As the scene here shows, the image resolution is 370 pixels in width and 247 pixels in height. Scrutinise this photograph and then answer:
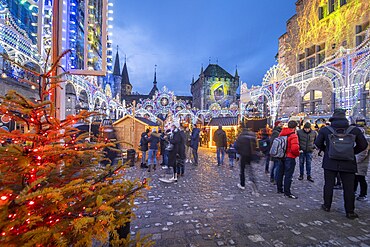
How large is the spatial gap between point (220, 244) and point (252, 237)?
532mm

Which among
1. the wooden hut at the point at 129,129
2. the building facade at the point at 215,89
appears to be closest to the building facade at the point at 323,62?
the wooden hut at the point at 129,129

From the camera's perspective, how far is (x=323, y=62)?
12.6m

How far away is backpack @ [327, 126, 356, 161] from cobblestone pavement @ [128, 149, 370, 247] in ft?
3.67

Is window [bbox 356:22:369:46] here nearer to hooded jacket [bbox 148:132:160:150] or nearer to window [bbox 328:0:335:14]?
window [bbox 328:0:335:14]

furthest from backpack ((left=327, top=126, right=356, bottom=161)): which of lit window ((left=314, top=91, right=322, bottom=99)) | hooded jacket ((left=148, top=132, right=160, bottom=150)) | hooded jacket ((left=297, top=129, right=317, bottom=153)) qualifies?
lit window ((left=314, top=91, right=322, bottom=99))

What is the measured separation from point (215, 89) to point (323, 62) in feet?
133

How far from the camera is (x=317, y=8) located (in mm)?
15617

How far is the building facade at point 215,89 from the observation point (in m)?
51.8

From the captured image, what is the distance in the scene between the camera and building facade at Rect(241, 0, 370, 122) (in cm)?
964

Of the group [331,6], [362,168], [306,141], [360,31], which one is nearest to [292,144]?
[362,168]

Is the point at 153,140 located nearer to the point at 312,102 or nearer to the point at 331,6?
the point at 312,102

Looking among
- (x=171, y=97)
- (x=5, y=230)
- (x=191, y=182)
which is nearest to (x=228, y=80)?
(x=171, y=97)

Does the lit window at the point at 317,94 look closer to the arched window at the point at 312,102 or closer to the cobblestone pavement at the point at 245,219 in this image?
the arched window at the point at 312,102

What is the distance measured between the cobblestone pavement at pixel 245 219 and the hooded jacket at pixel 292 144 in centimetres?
103
